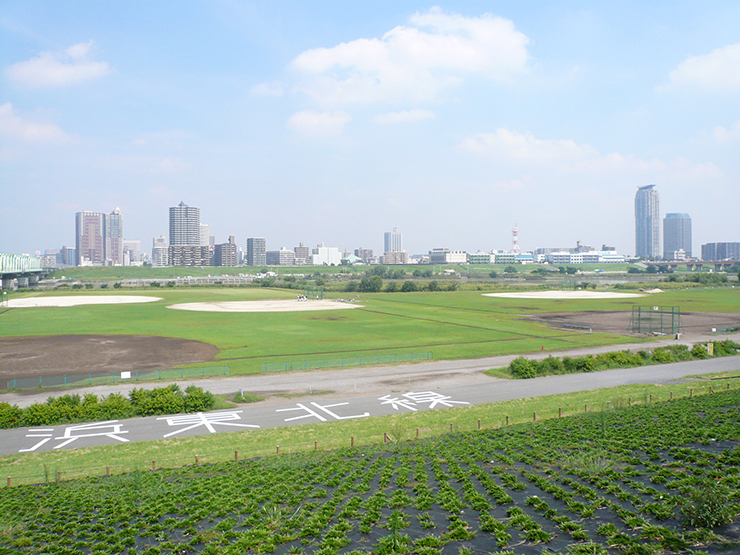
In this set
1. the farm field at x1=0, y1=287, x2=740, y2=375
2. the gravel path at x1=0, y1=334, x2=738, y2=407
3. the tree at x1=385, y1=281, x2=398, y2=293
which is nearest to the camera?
the gravel path at x1=0, y1=334, x2=738, y2=407

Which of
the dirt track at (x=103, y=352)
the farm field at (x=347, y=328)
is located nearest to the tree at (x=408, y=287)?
the farm field at (x=347, y=328)

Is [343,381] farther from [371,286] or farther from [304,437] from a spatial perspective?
[371,286]

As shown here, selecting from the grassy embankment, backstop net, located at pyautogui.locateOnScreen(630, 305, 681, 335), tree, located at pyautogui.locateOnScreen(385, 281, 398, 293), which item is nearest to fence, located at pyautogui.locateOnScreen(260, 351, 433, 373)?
the grassy embankment

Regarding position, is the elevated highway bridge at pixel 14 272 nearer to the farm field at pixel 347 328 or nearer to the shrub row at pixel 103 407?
the farm field at pixel 347 328

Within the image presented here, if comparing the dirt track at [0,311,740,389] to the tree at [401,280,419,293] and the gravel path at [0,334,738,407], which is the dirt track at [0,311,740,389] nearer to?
the gravel path at [0,334,738,407]

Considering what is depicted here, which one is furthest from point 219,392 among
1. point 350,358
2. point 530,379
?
point 530,379

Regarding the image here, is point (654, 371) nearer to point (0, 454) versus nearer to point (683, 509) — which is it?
point (683, 509)
